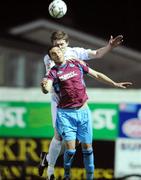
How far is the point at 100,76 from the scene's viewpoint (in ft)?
24.6

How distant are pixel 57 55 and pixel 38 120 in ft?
16.4

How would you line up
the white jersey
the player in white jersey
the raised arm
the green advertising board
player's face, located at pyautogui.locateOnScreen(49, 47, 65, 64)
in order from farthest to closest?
the green advertising board
the white jersey
the player in white jersey
player's face, located at pyautogui.locateOnScreen(49, 47, 65, 64)
the raised arm

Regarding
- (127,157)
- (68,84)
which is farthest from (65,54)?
(127,157)

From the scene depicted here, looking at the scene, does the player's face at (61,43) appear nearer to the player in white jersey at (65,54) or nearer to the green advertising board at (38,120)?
the player in white jersey at (65,54)

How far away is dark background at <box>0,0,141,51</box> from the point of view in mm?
12680

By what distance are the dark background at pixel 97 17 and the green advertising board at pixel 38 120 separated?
1331 mm

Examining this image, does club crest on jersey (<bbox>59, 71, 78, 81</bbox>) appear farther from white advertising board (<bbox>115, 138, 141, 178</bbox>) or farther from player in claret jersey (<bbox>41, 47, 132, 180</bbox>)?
white advertising board (<bbox>115, 138, 141, 178</bbox>)

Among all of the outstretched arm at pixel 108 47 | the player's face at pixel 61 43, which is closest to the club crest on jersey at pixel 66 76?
the player's face at pixel 61 43

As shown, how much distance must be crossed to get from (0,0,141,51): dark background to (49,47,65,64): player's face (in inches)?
210

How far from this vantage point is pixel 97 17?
1283 cm

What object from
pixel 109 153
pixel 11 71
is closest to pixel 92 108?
pixel 109 153

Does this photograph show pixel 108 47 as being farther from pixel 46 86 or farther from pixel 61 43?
pixel 46 86

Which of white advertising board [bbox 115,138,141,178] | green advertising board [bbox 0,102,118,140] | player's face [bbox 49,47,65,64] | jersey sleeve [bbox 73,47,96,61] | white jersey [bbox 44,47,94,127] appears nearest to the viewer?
player's face [bbox 49,47,65,64]

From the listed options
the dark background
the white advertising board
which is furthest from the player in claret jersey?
the dark background
